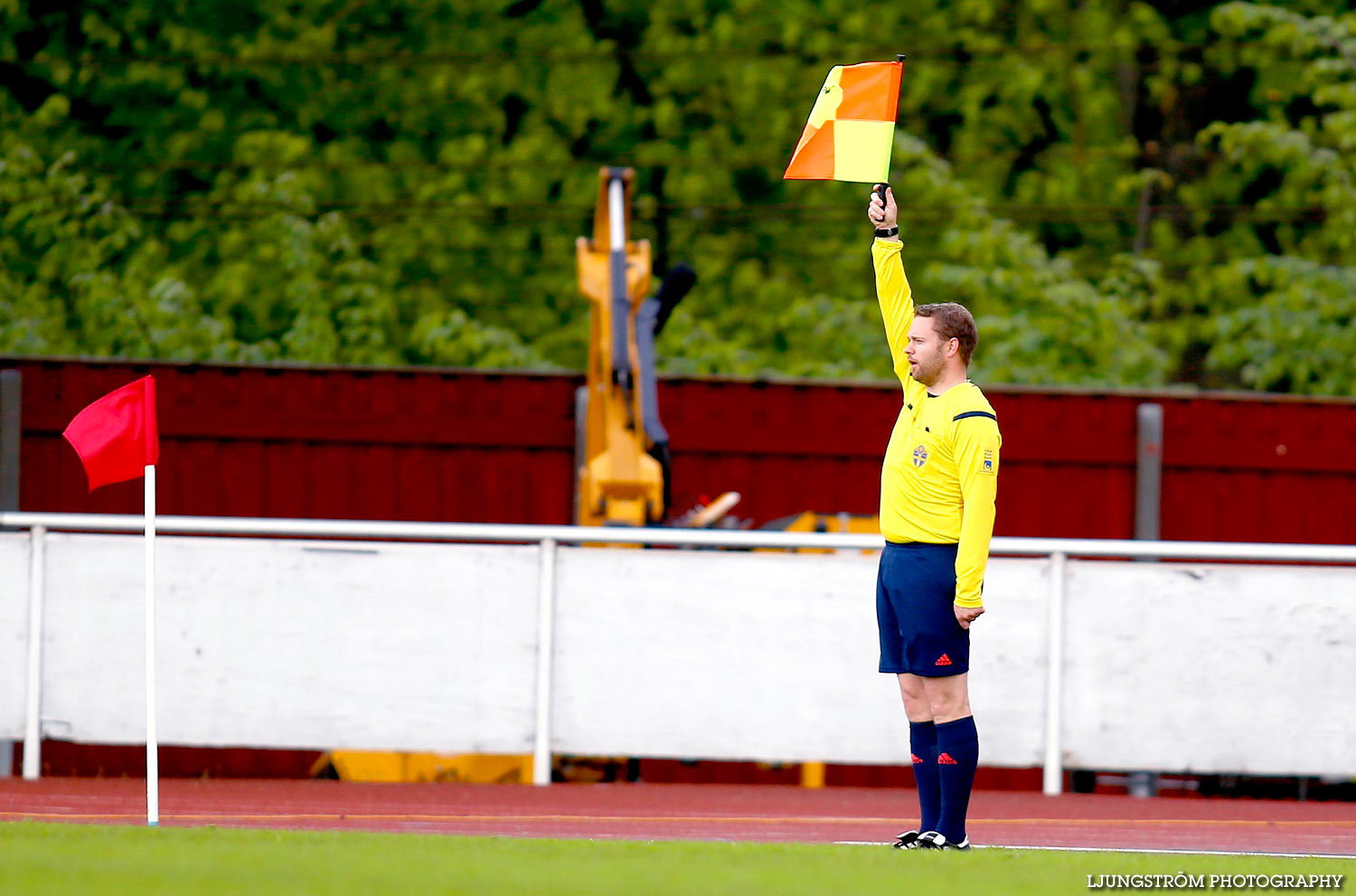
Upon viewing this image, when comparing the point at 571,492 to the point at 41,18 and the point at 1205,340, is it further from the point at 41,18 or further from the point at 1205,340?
the point at 41,18

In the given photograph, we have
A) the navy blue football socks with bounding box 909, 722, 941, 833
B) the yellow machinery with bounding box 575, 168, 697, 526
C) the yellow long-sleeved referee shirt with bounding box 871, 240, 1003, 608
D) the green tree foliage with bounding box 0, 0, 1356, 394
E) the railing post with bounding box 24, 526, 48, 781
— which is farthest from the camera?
the green tree foliage with bounding box 0, 0, 1356, 394

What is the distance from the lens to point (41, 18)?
1927cm

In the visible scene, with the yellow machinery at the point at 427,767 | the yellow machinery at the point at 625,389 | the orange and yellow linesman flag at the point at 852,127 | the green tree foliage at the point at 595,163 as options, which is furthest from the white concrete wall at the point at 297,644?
the green tree foliage at the point at 595,163

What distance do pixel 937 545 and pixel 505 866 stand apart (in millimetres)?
1709

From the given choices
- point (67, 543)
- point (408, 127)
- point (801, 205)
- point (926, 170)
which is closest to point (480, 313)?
point (408, 127)

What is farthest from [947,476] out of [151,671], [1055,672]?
[151,671]

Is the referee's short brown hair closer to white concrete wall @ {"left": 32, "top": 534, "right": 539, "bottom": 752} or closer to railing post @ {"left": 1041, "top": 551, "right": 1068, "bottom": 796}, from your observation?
→ railing post @ {"left": 1041, "top": 551, "right": 1068, "bottom": 796}

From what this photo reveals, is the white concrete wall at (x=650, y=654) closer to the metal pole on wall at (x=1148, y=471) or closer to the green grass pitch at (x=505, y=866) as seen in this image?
the green grass pitch at (x=505, y=866)

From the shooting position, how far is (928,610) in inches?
232

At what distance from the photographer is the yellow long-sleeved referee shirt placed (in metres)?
5.75

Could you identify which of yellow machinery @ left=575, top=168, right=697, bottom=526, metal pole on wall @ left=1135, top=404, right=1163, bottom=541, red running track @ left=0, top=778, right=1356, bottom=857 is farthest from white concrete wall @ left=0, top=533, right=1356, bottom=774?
metal pole on wall @ left=1135, top=404, right=1163, bottom=541

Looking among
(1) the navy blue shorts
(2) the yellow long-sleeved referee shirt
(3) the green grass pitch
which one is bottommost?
(3) the green grass pitch

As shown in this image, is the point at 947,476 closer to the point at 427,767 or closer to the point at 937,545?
the point at 937,545

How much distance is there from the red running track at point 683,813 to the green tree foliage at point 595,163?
9.83 m
